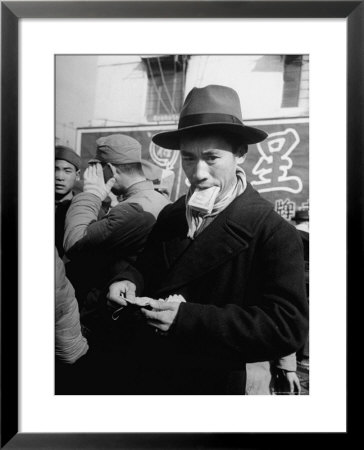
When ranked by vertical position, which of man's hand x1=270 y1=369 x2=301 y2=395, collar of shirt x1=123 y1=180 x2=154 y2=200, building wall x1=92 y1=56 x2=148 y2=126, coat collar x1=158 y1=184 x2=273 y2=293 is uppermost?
building wall x1=92 y1=56 x2=148 y2=126

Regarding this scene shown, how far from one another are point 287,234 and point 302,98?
0.34 meters

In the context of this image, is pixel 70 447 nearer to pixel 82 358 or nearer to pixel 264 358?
pixel 82 358

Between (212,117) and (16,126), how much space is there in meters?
0.48

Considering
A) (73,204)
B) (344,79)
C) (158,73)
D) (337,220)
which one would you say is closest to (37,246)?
(73,204)

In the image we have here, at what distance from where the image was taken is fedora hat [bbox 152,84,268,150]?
4.12 feet

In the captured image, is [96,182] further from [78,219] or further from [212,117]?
[212,117]

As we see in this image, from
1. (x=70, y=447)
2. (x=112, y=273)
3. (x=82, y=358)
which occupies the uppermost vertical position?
(x=112, y=273)

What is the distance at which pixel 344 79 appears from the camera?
4.11 feet

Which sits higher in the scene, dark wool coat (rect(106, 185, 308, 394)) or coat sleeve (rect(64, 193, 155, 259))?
coat sleeve (rect(64, 193, 155, 259))

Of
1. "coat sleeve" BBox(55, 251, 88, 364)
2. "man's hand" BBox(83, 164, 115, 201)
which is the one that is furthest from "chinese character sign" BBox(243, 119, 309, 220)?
"coat sleeve" BBox(55, 251, 88, 364)

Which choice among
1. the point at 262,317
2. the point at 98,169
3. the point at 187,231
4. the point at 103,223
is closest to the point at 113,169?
the point at 98,169

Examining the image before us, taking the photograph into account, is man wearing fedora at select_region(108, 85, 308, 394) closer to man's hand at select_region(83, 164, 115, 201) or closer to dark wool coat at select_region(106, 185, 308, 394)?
dark wool coat at select_region(106, 185, 308, 394)

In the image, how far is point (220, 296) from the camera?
4.10ft

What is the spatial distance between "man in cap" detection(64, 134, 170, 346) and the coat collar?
0.08 meters
